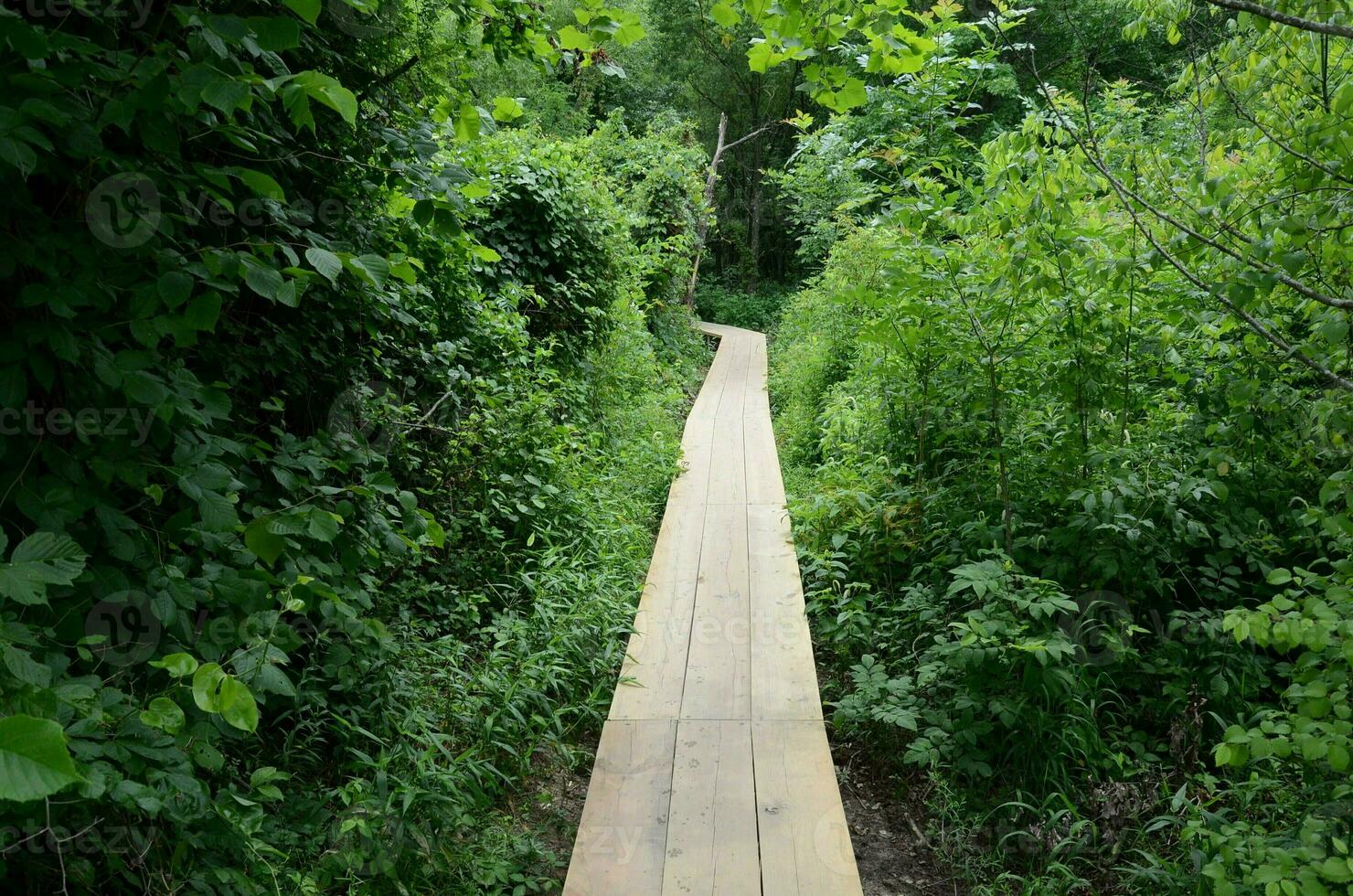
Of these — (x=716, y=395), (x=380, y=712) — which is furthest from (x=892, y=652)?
(x=716, y=395)

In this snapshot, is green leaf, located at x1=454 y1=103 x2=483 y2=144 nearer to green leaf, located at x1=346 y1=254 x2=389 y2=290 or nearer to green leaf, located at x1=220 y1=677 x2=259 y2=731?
green leaf, located at x1=346 y1=254 x2=389 y2=290

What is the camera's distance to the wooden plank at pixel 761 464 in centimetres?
577

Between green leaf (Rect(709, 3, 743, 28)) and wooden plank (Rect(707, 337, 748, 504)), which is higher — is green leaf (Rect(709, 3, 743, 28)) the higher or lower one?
the higher one

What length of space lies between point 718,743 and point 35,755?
2424 mm

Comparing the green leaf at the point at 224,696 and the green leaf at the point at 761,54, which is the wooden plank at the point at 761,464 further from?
the green leaf at the point at 224,696

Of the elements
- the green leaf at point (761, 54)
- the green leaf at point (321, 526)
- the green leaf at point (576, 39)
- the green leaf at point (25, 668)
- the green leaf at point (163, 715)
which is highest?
the green leaf at point (761, 54)

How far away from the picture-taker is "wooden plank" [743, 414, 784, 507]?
5773mm

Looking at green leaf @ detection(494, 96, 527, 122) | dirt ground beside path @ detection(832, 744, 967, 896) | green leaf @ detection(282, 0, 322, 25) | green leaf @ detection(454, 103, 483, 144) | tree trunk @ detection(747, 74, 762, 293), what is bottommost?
dirt ground beside path @ detection(832, 744, 967, 896)

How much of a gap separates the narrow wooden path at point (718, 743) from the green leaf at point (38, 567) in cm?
161

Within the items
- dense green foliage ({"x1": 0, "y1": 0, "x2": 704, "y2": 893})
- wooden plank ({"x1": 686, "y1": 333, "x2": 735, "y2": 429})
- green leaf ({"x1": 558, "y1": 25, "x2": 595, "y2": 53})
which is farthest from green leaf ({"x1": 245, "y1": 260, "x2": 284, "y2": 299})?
wooden plank ({"x1": 686, "y1": 333, "x2": 735, "y2": 429})

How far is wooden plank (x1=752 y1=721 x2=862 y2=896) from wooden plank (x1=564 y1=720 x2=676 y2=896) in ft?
1.09

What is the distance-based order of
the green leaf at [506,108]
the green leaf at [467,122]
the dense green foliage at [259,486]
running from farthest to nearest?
the green leaf at [506,108] → the green leaf at [467,122] → the dense green foliage at [259,486]

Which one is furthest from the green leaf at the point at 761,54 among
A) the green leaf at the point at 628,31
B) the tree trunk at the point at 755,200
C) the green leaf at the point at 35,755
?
the tree trunk at the point at 755,200

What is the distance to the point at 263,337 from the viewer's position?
8.29 ft
